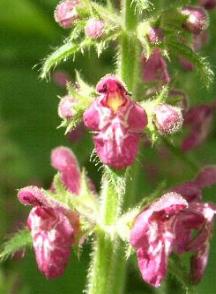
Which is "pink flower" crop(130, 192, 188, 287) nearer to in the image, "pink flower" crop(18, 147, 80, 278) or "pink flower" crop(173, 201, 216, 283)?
"pink flower" crop(173, 201, 216, 283)

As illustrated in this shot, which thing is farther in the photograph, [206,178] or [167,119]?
[206,178]

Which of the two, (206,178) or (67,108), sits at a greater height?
(206,178)

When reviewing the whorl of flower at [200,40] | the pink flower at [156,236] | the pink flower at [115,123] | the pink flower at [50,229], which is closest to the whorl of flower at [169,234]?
the pink flower at [156,236]

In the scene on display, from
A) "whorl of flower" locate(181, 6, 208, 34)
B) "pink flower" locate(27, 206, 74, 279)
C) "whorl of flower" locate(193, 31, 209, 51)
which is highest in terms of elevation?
"whorl of flower" locate(193, 31, 209, 51)

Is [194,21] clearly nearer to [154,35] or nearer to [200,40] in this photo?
[154,35]

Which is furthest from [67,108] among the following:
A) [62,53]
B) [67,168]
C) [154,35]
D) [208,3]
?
[208,3]

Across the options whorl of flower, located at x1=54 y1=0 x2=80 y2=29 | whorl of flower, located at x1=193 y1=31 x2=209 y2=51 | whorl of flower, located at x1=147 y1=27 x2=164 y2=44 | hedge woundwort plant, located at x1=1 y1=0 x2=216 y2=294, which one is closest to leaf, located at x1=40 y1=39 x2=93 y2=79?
hedge woundwort plant, located at x1=1 y1=0 x2=216 y2=294
